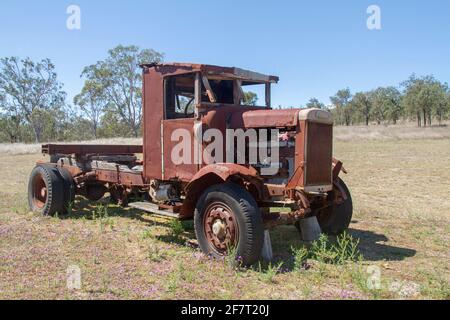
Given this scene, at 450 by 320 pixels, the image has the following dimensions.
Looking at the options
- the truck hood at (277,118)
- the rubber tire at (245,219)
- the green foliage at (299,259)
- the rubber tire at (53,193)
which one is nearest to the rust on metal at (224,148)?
the truck hood at (277,118)

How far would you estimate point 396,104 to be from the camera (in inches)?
2879

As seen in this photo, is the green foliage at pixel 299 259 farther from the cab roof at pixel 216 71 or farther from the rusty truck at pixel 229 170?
the cab roof at pixel 216 71

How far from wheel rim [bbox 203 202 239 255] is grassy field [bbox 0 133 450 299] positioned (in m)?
0.22

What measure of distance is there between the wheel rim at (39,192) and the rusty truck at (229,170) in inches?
68.0

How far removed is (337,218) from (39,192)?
567 cm

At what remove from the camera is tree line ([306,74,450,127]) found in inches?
2422

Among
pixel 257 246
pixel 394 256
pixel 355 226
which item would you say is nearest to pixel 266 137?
pixel 257 246

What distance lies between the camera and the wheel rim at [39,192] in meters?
8.33

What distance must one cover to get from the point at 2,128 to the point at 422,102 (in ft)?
185

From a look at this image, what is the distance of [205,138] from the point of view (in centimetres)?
561

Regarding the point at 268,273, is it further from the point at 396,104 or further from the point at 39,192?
the point at 396,104

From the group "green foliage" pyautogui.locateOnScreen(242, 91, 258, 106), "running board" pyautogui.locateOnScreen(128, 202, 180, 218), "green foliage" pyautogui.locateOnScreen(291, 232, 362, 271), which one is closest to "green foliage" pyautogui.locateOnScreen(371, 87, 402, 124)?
"green foliage" pyautogui.locateOnScreen(242, 91, 258, 106)

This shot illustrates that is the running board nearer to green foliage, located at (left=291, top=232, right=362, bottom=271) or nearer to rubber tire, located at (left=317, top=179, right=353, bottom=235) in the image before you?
green foliage, located at (left=291, top=232, right=362, bottom=271)

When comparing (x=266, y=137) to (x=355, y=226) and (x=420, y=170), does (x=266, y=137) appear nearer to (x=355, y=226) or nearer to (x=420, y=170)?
(x=355, y=226)
